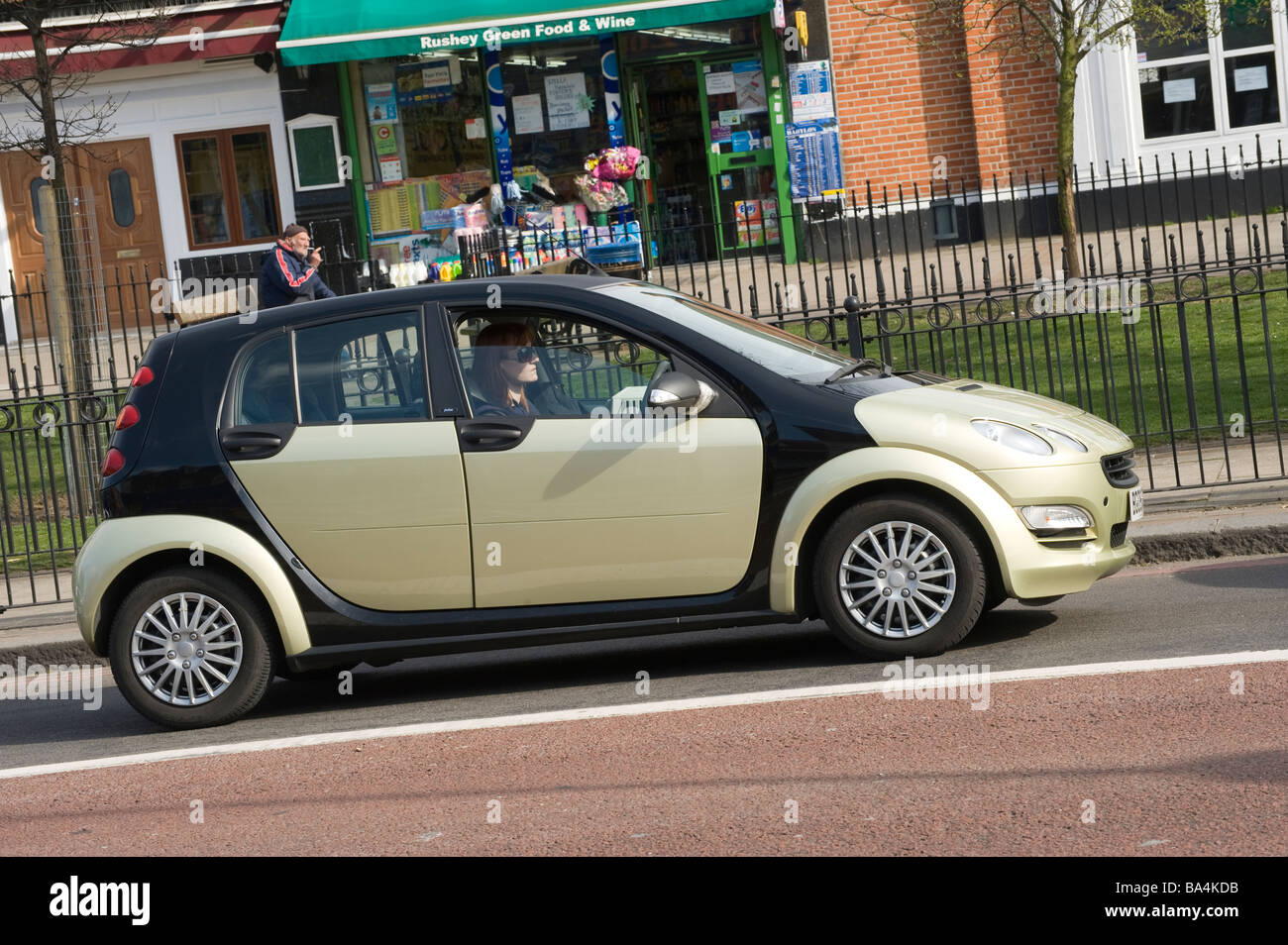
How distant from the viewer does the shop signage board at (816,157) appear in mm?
19938

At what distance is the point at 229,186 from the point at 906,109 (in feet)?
29.9

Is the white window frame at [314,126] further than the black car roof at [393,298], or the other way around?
the white window frame at [314,126]

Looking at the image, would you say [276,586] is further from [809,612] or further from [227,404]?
[809,612]

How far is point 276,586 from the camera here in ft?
21.7

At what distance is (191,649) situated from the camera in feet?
22.1

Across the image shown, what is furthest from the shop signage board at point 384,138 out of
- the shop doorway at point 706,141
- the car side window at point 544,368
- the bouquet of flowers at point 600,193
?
the car side window at point 544,368

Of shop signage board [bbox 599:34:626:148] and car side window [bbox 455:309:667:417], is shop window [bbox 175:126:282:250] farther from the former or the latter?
car side window [bbox 455:309:667:417]

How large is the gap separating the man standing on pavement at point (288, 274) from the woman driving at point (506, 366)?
17.5ft

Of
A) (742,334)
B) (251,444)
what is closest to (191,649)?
(251,444)

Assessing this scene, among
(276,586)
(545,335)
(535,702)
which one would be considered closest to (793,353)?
(545,335)

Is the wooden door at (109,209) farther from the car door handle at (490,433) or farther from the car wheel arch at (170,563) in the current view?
the car door handle at (490,433)

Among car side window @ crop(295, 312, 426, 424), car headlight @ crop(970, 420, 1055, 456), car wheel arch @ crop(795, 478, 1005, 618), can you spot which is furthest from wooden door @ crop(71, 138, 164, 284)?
car headlight @ crop(970, 420, 1055, 456)

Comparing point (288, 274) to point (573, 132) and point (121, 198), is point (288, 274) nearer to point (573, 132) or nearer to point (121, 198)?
point (573, 132)

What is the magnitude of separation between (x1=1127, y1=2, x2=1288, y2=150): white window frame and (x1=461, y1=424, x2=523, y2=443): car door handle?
572 inches
